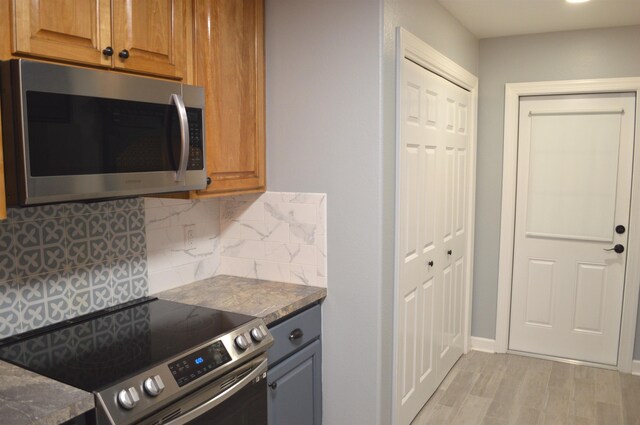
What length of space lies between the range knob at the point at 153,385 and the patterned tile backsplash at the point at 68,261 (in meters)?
0.65

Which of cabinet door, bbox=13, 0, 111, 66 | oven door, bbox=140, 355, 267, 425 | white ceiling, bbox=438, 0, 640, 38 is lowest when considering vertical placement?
oven door, bbox=140, 355, 267, 425

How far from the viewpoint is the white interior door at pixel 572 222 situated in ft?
11.9

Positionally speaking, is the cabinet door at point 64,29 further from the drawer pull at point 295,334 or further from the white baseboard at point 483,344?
the white baseboard at point 483,344

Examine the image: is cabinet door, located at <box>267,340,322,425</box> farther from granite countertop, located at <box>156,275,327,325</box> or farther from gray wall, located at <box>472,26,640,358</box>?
gray wall, located at <box>472,26,640,358</box>

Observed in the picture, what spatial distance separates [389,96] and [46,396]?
1789 millimetres

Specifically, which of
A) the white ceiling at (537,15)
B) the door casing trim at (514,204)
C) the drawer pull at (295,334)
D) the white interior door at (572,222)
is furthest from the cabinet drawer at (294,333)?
the white interior door at (572,222)

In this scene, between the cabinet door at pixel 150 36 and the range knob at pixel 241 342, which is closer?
the cabinet door at pixel 150 36

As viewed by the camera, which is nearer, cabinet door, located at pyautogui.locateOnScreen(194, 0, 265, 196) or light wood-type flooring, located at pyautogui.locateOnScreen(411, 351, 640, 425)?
cabinet door, located at pyautogui.locateOnScreen(194, 0, 265, 196)

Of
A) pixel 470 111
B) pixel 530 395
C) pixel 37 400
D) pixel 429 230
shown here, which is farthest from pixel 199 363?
pixel 470 111

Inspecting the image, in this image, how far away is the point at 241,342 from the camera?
1.89 m

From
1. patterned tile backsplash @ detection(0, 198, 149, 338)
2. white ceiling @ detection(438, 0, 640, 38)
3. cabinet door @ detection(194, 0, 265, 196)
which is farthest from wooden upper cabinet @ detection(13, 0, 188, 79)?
white ceiling @ detection(438, 0, 640, 38)

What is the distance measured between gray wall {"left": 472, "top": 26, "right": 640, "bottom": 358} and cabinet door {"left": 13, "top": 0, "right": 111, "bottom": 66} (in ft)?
9.68

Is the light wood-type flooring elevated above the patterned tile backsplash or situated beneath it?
situated beneath

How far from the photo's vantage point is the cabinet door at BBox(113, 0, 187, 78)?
177 cm
